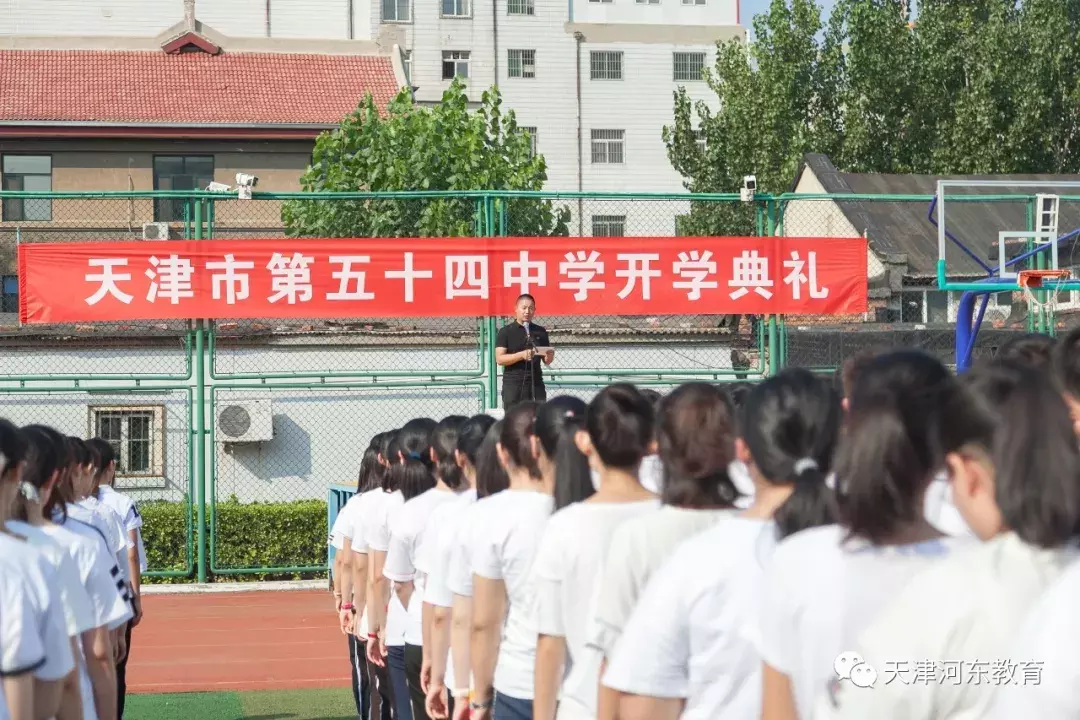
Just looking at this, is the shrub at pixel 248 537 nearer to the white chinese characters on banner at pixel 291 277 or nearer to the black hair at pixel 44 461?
the white chinese characters on banner at pixel 291 277

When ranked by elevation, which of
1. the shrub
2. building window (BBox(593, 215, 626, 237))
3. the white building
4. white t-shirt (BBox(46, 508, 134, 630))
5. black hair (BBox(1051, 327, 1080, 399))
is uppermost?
the white building

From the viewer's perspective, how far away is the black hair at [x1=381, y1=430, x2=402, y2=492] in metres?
6.19

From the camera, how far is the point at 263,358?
49.8 ft

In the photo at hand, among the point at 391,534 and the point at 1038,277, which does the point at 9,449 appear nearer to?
the point at 391,534

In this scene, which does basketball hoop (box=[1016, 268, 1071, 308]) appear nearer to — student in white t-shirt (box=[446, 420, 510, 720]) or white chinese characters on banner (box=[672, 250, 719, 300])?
white chinese characters on banner (box=[672, 250, 719, 300])

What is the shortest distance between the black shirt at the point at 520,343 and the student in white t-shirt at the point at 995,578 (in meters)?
9.19

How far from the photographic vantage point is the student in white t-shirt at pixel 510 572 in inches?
171

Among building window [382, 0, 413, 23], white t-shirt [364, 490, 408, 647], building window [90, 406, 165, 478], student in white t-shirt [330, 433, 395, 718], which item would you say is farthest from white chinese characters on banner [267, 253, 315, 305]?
building window [382, 0, 413, 23]

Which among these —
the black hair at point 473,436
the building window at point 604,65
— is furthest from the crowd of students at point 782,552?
the building window at point 604,65

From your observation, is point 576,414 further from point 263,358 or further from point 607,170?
point 607,170

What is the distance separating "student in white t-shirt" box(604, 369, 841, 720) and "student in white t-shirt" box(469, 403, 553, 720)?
1174mm

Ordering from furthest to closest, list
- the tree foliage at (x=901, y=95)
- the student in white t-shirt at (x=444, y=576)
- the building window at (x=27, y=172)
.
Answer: the tree foliage at (x=901, y=95) < the building window at (x=27, y=172) < the student in white t-shirt at (x=444, y=576)

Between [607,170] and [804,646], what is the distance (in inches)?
1805

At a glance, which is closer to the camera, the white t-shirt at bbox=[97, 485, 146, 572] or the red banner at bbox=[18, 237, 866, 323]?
the white t-shirt at bbox=[97, 485, 146, 572]
